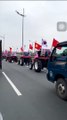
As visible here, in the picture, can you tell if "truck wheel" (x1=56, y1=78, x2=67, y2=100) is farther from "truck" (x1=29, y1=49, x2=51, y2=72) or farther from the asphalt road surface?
"truck" (x1=29, y1=49, x2=51, y2=72)

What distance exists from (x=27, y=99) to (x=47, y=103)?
0.82 meters

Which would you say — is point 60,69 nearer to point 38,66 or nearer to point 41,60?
point 38,66

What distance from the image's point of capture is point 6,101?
600 cm

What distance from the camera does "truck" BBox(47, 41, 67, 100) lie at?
6.25 meters

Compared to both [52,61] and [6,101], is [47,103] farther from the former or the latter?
[52,61]

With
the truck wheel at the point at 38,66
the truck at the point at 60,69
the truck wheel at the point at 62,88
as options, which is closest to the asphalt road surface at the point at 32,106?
the truck wheel at the point at 62,88

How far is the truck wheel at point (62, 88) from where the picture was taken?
247 inches

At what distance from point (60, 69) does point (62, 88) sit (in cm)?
73

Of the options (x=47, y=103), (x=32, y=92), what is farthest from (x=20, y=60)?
(x=47, y=103)

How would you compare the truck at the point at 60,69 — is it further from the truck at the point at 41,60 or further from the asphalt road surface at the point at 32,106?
the truck at the point at 41,60

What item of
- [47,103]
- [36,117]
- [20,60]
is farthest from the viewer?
[20,60]

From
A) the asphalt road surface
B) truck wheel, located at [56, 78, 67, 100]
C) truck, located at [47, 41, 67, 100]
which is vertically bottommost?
the asphalt road surface

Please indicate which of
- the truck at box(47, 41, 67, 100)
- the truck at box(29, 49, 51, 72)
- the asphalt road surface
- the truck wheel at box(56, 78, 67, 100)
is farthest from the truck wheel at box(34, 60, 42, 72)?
the truck wheel at box(56, 78, 67, 100)

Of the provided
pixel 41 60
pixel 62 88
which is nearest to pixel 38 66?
pixel 41 60
